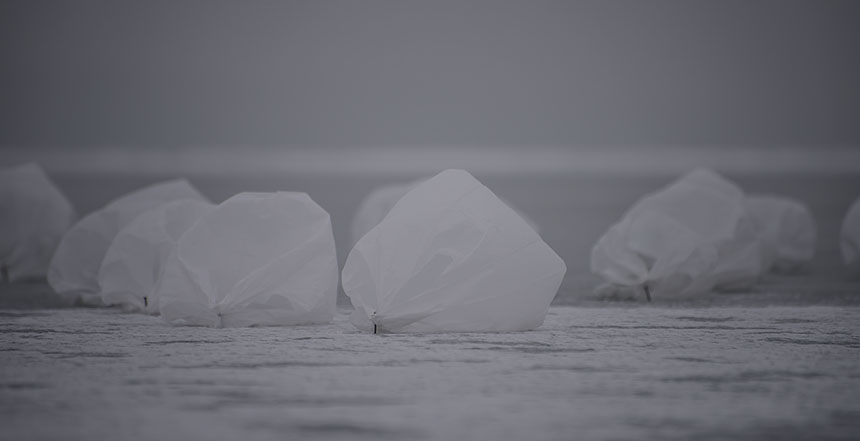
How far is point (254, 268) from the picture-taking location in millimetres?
6852

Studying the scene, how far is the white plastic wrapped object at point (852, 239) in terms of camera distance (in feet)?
34.0

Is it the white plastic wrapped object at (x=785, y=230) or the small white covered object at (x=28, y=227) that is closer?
the small white covered object at (x=28, y=227)

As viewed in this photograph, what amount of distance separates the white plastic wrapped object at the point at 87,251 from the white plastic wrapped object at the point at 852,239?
18.8 feet

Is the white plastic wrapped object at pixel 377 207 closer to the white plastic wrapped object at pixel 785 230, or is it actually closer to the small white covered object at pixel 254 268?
the white plastic wrapped object at pixel 785 230

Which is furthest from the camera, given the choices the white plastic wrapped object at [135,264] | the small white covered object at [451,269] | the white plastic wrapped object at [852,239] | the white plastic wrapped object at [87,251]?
the white plastic wrapped object at [852,239]

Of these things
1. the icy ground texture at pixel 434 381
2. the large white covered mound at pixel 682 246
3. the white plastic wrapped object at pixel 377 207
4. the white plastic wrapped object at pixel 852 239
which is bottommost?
the icy ground texture at pixel 434 381

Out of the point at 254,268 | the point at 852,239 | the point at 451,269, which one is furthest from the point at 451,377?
the point at 852,239

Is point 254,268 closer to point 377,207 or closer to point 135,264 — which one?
point 135,264

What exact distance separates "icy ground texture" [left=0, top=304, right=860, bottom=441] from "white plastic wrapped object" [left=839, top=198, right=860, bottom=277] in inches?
131

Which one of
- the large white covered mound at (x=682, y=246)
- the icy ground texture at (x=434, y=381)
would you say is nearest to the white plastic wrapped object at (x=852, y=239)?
the large white covered mound at (x=682, y=246)

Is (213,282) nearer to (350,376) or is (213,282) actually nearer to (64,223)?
(350,376)

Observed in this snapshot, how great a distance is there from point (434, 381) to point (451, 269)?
1.41m

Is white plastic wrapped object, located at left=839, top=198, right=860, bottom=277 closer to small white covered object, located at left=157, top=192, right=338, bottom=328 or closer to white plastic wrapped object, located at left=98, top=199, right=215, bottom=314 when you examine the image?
small white covered object, located at left=157, top=192, right=338, bottom=328

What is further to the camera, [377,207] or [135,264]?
[377,207]
